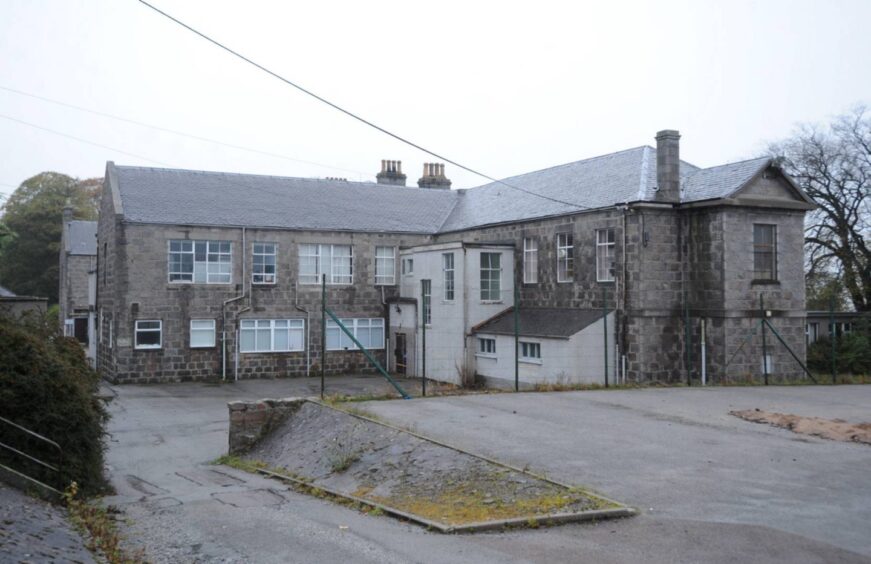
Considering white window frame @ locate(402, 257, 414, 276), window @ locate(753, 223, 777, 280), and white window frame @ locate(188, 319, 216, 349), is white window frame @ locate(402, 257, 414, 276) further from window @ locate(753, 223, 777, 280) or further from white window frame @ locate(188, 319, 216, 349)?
window @ locate(753, 223, 777, 280)

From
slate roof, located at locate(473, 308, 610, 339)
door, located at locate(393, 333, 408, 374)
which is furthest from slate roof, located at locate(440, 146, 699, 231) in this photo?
door, located at locate(393, 333, 408, 374)

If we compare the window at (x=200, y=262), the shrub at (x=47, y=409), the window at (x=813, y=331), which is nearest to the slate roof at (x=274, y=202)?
the window at (x=200, y=262)

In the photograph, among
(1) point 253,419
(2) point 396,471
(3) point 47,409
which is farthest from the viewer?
(1) point 253,419

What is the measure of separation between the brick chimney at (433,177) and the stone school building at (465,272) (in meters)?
2.51

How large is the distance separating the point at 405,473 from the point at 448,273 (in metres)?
20.1

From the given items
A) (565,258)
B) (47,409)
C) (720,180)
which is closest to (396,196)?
(565,258)

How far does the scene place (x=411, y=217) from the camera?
37844mm

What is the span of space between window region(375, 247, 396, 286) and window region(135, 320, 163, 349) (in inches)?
383

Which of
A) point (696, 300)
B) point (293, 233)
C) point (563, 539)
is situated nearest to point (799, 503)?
point (563, 539)

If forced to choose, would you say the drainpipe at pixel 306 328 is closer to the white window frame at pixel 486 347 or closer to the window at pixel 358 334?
the window at pixel 358 334

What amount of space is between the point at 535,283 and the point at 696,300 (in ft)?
21.8

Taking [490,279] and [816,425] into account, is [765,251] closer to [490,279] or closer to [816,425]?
[490,279]

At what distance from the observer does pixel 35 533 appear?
8.98 m

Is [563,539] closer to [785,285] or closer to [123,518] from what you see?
[123,518]
